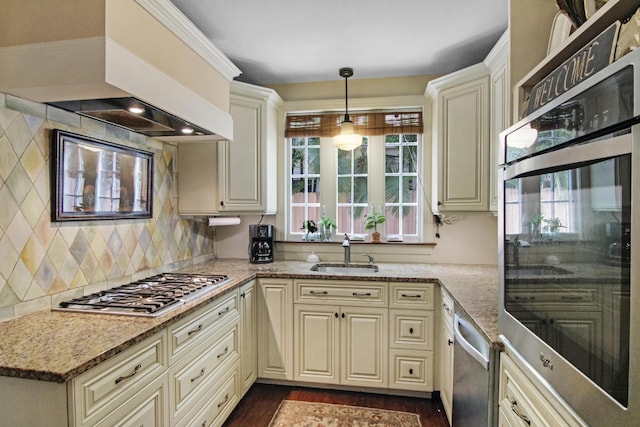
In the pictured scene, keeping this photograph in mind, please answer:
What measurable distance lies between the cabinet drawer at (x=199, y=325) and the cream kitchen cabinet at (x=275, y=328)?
0.35 metres

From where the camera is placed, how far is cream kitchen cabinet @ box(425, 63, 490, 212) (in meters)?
2.49

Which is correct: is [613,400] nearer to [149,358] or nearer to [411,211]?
[149,358]

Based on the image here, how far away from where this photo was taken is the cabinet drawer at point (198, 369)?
1687mm

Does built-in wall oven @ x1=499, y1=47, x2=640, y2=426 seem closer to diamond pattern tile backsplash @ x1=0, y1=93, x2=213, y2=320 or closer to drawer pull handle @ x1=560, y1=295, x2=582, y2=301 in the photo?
drawer pull handle @ x1=560, y1=295, x2=582, y2=301

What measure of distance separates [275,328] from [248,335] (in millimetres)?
221

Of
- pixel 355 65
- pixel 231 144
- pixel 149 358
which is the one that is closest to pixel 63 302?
pixel 149 358

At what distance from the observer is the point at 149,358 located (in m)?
1.49

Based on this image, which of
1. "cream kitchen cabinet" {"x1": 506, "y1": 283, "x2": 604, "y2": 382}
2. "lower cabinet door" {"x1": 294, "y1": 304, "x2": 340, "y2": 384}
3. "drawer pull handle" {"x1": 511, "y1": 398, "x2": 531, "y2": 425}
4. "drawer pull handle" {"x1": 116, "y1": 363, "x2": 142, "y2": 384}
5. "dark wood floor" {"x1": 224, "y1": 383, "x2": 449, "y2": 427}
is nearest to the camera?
"cream kitchen cabinet" {"x1": 506, "y1": 283, "x2": 604, "y2": 382}

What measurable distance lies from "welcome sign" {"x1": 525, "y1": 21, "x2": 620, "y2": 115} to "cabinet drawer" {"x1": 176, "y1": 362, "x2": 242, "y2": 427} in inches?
79.9

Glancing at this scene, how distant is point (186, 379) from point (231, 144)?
5.81 ft

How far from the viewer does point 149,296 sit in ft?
6.09

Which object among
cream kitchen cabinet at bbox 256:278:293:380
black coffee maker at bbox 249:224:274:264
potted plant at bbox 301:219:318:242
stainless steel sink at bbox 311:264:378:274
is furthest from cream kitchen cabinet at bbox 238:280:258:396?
potted plant at bbox 301:219:318:242

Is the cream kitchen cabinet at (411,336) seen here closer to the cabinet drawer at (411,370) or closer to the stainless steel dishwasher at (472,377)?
the cabinet drawer at (411,370)

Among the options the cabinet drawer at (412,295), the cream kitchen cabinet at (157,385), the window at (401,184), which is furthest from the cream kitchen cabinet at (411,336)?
the cream kitchen cabinet at (157,385)
